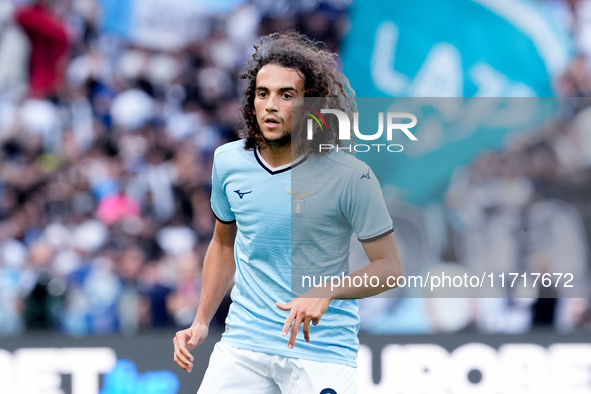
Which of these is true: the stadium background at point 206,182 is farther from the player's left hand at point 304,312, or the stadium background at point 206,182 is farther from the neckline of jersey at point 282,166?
the player's left hand at point 304,312

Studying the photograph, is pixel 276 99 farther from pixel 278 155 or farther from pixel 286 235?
pixel 286 235

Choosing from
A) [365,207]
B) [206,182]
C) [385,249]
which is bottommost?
[385,249]

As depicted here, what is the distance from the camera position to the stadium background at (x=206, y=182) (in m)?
4.88

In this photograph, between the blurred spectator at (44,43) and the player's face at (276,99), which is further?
the blurred spectator at (44,43)

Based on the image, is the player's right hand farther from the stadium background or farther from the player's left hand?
the stadium background

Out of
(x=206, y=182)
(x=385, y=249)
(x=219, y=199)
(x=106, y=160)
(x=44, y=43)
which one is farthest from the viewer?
(x=44, y=43)

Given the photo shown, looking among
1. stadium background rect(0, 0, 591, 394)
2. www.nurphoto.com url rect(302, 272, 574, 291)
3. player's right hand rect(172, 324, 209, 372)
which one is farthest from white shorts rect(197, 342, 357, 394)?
www.nurphoto.com url rect(302, 272, 574, 291)

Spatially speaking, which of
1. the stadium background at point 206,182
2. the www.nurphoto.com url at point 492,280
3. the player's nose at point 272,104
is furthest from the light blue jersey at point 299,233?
the www.nurphoto.com url at point 492,280

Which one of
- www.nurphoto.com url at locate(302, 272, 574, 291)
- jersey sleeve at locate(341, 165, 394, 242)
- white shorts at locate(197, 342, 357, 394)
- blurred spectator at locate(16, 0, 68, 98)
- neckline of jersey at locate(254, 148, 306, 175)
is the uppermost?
blurred spectator at locate(16, 0, 68, 98)

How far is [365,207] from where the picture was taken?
8.61 ft

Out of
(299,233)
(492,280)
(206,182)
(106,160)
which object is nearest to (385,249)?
(299,233)

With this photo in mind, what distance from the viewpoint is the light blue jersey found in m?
2.65

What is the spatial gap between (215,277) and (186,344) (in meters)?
0.36

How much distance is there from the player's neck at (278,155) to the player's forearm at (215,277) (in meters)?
0.49
